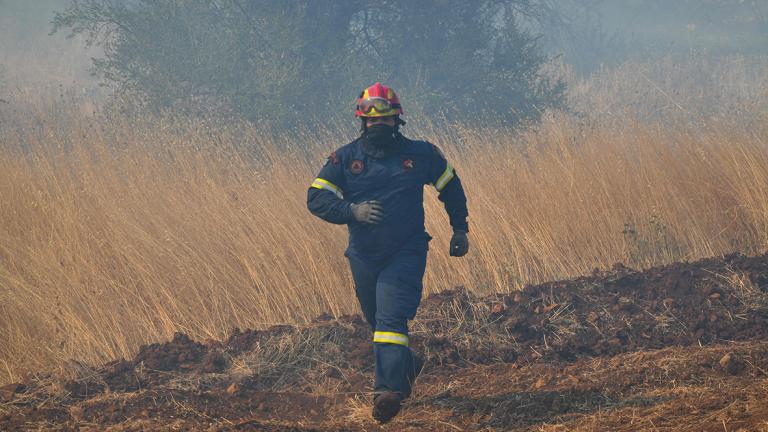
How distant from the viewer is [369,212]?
14.0 feet

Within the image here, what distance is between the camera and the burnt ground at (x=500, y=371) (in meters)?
4.48

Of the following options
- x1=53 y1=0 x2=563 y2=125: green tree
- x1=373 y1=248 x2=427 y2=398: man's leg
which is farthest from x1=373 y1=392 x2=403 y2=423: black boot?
x1=53 y1=0 x2=563 y2=125: green tree

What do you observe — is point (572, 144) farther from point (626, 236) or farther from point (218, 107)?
point (218, 107)

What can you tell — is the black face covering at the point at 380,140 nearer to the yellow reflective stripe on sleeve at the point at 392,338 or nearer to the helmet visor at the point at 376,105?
the helmet visor at the point at 376,105

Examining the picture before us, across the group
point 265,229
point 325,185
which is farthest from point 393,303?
point 265,229

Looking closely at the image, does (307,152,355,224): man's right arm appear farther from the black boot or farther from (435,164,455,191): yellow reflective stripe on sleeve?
the black boot

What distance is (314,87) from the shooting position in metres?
16.3

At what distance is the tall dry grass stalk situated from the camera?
673 cm

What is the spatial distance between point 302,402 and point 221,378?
2.12 ft

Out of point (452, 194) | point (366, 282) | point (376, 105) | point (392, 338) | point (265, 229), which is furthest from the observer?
point (265, 229)

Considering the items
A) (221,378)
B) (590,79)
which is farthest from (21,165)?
(590,79)

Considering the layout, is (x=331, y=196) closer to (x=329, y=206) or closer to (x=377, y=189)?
(x=329, y=206)

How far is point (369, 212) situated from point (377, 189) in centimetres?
27

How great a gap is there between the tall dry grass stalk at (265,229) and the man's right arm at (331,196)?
243 centimetres
